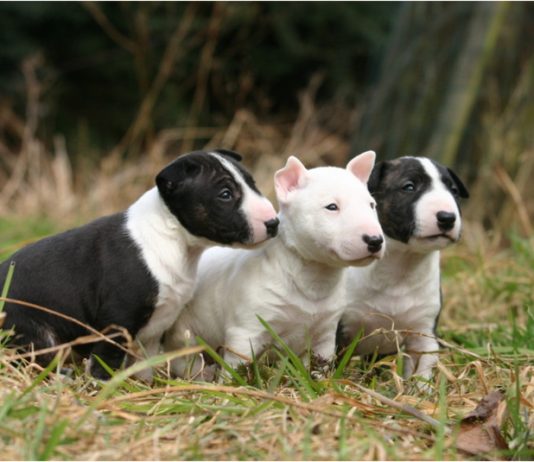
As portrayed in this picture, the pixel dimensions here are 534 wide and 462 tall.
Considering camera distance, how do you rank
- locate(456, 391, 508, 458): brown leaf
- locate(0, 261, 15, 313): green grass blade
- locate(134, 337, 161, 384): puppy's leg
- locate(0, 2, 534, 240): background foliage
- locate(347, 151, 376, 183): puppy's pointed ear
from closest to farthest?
locate(456, 391, 508, 458): brown leaf < locate(0, 261, 15, 313): green grass blade < locate(347, 151, 376, 183): puppy's pointed ear < locate(134, 337, 161, 384): puppy's leg < locate(0, 2, 534, 240): background foliage

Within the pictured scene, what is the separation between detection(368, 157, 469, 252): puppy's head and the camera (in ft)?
11.6

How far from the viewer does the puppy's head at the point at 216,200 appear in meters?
3.46

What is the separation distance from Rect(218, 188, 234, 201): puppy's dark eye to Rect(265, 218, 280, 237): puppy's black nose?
0.19 meters

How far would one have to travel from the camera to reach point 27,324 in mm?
3650

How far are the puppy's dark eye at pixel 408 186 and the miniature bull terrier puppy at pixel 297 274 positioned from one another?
17 centimetres

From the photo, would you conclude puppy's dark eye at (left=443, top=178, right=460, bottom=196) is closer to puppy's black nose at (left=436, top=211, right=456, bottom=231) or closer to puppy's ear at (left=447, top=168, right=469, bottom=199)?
puppy's ear at (left=447, top=168, right=469, bottom=199)

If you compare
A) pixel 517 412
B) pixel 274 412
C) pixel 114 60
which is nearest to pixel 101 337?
pixel 274 412

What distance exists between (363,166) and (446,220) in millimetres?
423

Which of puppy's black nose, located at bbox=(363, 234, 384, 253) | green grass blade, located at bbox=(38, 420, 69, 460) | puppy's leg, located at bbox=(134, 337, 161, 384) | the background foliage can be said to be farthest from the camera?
the background foliage

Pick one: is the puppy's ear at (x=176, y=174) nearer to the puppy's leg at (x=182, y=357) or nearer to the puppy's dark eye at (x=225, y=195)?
the puppy's dark eye at (x=225, y=195)

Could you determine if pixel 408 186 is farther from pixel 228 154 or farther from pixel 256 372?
pixel 256 372

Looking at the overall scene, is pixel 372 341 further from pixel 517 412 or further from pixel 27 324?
pixel 27 324

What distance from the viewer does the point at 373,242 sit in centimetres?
329

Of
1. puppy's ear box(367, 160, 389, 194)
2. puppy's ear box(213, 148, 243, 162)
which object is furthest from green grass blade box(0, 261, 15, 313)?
puppy's ear box(367, 160, 389, 194)
